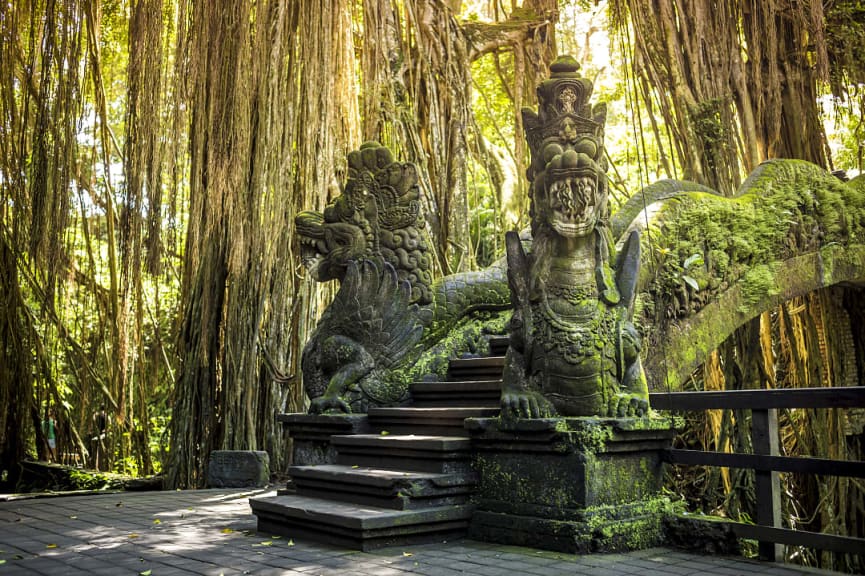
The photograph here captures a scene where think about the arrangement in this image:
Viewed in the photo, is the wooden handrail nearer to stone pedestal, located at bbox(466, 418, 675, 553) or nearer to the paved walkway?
stone pedestal, located at bbox(466, 418, 675, 553)

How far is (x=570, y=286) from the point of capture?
15.1 ft

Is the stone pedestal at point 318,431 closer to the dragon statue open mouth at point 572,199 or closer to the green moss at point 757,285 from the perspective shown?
the dragon statue open mouth at point 572,199

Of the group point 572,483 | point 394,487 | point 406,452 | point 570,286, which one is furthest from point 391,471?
point 570,286

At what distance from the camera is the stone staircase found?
14.5 feet

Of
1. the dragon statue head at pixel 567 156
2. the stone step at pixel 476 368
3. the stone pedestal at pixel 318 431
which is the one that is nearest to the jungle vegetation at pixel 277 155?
the dragon statue head at pixel 567 156

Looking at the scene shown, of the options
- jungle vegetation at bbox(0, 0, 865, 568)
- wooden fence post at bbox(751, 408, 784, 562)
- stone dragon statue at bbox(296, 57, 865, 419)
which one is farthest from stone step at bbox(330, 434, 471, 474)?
jungle vegetation at bbox(0, 0, 865, 568)

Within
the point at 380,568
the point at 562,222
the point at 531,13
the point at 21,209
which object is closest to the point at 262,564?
the point at 380,568

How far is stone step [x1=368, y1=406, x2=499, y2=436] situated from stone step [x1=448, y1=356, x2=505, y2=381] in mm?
494

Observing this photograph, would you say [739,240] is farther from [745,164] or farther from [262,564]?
[262,564]

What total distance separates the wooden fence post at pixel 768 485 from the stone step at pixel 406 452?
1592mm

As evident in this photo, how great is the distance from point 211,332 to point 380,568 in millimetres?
4936

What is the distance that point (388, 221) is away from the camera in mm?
6090

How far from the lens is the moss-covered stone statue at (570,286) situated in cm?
448

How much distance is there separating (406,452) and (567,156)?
6.60 feet
